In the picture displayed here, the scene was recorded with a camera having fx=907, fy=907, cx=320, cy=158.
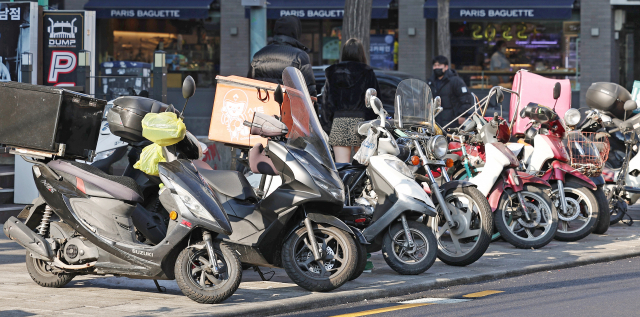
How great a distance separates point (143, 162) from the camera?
22.0 ft

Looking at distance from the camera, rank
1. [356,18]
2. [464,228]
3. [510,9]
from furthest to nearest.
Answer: [510,9]
[356,18]
[464,228]

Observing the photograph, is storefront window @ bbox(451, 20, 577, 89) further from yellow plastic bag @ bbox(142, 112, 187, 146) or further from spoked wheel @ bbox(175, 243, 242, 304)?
spoked wheel @ bbox(175, 243, 242, 304)

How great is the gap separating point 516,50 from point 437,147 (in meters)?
16.5

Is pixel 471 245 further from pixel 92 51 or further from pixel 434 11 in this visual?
pixel 434 11

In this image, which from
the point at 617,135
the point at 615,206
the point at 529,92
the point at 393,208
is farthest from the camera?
the point at 617,135

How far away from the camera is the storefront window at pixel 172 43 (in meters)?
24.5

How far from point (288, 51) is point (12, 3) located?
5.35 m

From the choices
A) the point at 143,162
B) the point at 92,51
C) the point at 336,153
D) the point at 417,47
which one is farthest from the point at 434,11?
the point at 143,162

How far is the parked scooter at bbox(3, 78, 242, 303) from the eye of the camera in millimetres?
6043

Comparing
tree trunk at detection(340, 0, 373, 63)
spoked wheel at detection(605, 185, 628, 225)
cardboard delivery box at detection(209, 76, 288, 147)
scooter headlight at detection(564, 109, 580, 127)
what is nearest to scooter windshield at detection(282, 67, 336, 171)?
cardboard delivery box at detection(209, 76, 288, 147)

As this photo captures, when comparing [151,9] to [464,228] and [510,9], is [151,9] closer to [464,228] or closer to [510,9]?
[510,9]

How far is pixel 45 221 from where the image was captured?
650 centimetres

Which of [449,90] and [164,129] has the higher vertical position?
[449,90]

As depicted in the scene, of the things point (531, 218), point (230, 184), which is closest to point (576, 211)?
point (531, 218)
